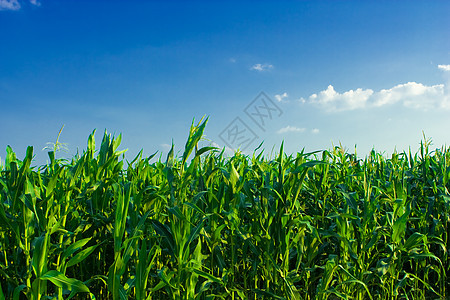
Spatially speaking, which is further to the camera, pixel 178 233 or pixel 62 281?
pixel 178 233

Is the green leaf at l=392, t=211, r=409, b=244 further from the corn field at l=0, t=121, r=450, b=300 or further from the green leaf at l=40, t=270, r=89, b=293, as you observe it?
the green leaf at l=40, t=270, r=89, b=293

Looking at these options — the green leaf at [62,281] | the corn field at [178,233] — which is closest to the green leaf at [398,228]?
the corn field at [178,233]

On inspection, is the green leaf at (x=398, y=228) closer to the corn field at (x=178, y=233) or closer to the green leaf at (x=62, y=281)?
the corn field at (x=178, y=233)

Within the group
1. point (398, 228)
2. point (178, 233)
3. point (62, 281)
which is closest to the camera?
point (62, 281)

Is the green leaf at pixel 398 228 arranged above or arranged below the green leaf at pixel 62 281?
above

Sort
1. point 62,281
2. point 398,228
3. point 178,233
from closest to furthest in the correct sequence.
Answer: point 62,281
point 178,233
point 398,228

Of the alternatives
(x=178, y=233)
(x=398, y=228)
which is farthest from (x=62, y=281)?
(x=398, y=228)

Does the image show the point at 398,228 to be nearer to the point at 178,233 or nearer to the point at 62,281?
the point at 178,233

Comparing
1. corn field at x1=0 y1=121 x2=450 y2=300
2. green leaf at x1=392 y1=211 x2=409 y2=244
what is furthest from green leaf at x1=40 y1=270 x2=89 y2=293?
green leaf at x1=392 y1=211 x2=409 y2=244

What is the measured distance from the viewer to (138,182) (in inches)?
123

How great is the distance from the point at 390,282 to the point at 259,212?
1.62 metres

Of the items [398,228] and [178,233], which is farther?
[398,228]

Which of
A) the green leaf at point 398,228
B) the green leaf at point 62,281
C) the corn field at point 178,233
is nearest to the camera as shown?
the green leaf at point 62,281

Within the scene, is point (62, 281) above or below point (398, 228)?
below
